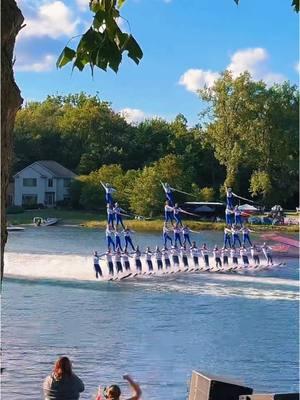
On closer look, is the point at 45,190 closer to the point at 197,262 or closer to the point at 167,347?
the point at 197,262

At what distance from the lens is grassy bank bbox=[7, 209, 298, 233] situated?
39.8 meters

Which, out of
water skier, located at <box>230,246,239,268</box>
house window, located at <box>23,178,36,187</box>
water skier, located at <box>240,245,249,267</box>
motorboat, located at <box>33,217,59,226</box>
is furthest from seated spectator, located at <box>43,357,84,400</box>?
house window, located at <box>23,178,36,187</box>

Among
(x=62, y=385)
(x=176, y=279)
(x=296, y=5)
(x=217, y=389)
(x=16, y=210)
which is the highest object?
(x=296, y=5)

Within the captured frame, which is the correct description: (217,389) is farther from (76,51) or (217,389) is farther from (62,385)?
(76,51)

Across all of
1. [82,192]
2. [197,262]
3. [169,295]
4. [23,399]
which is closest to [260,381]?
[23,399]

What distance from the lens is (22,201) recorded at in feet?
167

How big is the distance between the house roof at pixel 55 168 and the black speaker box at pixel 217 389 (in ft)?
145

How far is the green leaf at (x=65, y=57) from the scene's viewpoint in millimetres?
2195

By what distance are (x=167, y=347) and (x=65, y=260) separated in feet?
40.9

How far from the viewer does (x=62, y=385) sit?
455 centimetres

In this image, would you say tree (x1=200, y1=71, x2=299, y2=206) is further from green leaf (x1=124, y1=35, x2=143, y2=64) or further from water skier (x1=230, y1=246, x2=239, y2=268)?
green leaf (x1=124, y1=35, x2=143, y2=64)

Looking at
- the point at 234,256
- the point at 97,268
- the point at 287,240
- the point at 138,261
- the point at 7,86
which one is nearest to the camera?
the point at 7,86

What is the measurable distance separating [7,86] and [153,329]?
12.0 m

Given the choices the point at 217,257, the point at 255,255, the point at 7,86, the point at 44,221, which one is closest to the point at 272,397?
the point at 7,86
